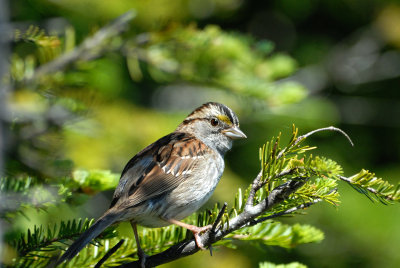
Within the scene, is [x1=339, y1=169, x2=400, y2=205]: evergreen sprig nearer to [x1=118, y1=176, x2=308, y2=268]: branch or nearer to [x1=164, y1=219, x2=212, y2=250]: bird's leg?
[x1=118, y1=176, x2=308, y2=268]: branch

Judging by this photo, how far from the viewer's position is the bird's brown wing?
10.4 ft

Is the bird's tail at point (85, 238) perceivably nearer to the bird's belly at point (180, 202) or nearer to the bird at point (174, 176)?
the bird at point (174, 176)

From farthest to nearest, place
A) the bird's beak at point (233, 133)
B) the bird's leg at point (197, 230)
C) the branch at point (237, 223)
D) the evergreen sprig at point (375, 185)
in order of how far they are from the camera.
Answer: the bird's beak at point (233, 133) → the bird's leg at point (197, 230) → the branch at point (237, 223) → the evergreen sprig at point (375, 185)

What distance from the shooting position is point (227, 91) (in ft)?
13.1

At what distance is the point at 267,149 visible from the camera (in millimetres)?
2180

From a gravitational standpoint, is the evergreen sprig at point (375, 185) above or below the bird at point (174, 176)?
below

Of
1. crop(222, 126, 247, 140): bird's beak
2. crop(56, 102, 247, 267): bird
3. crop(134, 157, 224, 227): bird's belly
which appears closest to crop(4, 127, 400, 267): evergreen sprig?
crop(56, 102, 247, 267): bird

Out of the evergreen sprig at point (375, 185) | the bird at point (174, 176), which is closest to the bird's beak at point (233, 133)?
the bird at point (174, 176)

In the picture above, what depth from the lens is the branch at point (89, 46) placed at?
352 centimetres

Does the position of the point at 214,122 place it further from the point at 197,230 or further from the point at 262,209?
the point at 262,209

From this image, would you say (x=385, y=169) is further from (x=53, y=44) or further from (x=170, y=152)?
(x=53, y=44)

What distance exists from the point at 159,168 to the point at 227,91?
899 mm

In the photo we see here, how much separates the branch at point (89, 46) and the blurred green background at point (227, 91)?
0.19 ft

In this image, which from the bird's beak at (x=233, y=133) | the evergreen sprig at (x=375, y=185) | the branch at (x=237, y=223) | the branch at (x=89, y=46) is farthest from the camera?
the bird's beak at (x=233, y=133)
